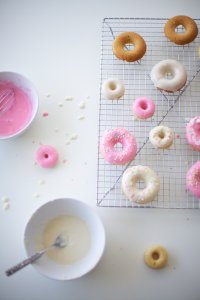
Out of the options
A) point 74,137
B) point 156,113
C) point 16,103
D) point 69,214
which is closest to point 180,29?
point 156,113

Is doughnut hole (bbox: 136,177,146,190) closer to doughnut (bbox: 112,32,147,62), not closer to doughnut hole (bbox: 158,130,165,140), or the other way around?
doughnut hole (bbox: 158,130,165,140)

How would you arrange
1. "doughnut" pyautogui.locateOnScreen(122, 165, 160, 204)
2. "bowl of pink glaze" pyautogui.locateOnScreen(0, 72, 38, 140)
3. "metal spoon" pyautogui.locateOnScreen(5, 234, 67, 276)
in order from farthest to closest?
"bowl of pink glaze" pyautogui.locateOnScreen(0, 72, 38, 140) → "doughnut" pyautogui.locateOnScreen(122, 165, 160, 204) → "metal spoon" pyautogui.locateOnScreen(5, 234, 67, 276)

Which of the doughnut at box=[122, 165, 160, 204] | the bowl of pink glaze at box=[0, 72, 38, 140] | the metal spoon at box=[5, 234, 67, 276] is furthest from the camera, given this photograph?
the bowl of pink glaze at box=[0, 72, 38, 140]

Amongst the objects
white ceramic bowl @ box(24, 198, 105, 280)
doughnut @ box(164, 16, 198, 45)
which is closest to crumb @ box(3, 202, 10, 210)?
white ceramic bowl @ box(24, 198, 105, 280)

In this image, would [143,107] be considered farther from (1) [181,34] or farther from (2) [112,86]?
(1) [181,34]
